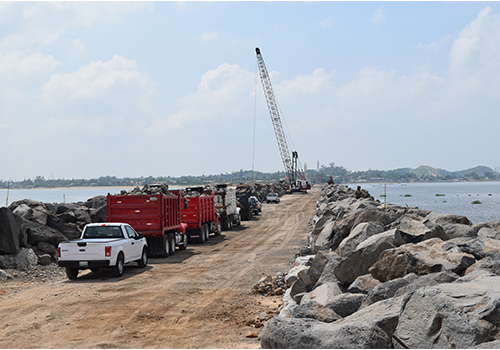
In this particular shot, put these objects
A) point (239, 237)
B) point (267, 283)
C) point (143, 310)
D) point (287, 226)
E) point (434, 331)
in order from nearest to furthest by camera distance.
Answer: point (434, 331), point (143, 310), point (267, 283), point (239, 237), point (287, 226)

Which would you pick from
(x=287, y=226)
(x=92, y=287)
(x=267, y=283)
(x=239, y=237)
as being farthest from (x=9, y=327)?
(x=287, y=226)

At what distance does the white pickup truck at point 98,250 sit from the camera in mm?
15289

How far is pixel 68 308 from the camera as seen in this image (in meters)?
11.4

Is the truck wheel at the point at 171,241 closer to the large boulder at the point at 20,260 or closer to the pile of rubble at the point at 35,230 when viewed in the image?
the pile of rubble at the point at 35,230

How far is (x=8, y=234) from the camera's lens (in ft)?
55.6

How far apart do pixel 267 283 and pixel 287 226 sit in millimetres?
22056

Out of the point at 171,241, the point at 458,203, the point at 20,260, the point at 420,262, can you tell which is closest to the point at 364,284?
the point at 420,262

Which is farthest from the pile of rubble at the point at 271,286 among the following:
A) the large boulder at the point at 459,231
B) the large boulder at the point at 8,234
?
the large boulder at the point at 8,234

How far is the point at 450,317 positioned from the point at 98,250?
12.2 meters

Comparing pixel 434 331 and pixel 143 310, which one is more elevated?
pixel 434 331

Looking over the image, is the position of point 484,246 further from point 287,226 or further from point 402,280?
point 287,226

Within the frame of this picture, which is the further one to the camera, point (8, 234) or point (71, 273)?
point (8, 234)

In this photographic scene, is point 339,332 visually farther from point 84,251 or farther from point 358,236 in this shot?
point 84,251

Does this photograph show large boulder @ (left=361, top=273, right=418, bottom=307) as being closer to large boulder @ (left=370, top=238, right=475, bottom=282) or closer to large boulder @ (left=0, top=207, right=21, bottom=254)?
large boulder @ (left=370, top=238, right=475, bottom=282)
